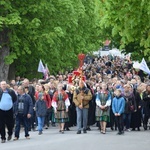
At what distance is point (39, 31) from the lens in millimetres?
35219

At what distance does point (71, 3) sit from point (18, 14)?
4.16 m

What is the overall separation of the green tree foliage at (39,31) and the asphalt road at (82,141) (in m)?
11.1

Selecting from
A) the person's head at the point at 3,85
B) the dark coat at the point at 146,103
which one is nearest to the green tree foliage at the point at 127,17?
the person's head at the point at 3,85

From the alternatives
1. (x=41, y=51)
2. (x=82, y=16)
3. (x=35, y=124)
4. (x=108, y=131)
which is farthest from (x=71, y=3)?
(x=108, y=131)

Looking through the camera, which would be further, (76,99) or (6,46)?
(6,46)

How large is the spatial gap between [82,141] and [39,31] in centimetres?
1581

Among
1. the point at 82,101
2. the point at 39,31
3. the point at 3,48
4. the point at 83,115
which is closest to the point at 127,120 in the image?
the point at 83,115

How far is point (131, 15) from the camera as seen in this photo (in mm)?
16938

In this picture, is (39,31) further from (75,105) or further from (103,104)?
(103,104)

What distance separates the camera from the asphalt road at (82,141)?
18.7 metres

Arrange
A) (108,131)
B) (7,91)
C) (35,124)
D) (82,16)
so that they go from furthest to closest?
(82,16) < (35,124) < (108,131) < (7,91)

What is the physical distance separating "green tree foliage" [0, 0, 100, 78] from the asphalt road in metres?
11.1

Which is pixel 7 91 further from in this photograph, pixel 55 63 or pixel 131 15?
pixel 55 63

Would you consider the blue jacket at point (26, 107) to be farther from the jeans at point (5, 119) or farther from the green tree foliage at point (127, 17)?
the green tree foliage at point (127, 17)
